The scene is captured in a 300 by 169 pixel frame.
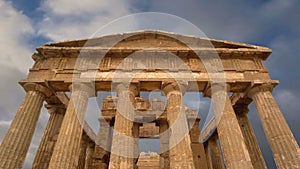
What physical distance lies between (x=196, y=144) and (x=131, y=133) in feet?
29.4

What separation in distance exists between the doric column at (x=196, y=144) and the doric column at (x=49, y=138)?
10.9 meters

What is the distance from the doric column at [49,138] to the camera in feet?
43.7

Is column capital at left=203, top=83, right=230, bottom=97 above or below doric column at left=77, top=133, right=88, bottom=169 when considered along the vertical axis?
above

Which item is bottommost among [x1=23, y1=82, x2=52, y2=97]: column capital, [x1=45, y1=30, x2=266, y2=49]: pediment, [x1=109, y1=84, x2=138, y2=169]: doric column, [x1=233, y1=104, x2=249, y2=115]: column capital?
[x1=109, y1=84, x2=138, y2=169]: doric column

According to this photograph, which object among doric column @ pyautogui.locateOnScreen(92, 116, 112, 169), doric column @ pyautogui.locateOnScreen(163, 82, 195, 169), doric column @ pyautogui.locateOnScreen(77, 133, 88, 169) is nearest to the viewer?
doric column @ pyautogui.locateOnScreen(163, 82, 195, 169)

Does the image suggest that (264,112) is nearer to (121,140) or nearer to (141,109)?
(121,140)

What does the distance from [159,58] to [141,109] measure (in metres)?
6.38

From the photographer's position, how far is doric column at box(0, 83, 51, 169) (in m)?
10.5

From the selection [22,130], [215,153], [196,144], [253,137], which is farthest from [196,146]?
[22,130]

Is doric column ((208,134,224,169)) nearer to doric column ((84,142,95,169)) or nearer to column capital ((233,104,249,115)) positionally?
column capital ((233,104,249,115))

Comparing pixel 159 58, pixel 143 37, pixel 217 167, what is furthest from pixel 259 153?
pixel 143 37

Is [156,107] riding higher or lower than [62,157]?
higher

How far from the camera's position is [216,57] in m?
14.4

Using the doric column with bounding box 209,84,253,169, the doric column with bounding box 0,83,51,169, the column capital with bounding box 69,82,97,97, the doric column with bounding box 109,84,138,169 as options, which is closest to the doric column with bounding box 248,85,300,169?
the doric column with bounding box 209,84,253,169
